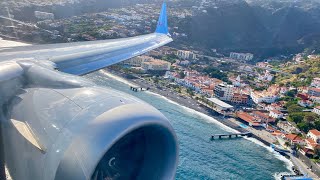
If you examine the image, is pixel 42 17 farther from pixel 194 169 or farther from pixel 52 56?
pixel 52 56

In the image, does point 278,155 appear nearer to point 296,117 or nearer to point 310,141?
point 310,141

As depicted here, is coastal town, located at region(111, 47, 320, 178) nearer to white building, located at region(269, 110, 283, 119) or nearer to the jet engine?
white building, located at region(269, 110, 283, 119)

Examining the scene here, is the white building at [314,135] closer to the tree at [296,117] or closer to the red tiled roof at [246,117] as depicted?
the tree at [296,117]

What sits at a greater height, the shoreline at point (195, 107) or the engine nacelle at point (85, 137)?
the engine nacelle at point (85, 137)

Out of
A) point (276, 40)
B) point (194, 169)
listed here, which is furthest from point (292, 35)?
point (194, 169)

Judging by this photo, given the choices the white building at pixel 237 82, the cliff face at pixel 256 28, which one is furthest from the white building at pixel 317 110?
the cliff face at pixel 256 28

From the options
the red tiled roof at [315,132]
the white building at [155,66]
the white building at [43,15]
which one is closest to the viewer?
the red tiled roof at [315,132]

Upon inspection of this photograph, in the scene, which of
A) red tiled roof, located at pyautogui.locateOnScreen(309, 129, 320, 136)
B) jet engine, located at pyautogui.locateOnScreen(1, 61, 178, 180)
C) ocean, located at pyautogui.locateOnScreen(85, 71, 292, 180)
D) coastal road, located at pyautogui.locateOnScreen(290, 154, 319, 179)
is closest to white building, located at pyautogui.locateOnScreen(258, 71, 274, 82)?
ocean, located at pyautogui.locateOnScreen(85, 71, 292, 180)
